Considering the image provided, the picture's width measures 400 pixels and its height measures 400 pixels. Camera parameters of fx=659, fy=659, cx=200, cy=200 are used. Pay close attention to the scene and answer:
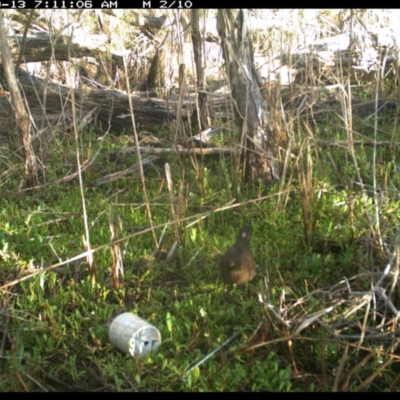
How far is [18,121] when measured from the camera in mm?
5109

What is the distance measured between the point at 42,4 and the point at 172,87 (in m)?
2.47

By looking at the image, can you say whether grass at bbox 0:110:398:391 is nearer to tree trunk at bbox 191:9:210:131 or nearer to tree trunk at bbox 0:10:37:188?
tree trunk at bbox 0:10:37:188

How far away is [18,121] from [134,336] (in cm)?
268

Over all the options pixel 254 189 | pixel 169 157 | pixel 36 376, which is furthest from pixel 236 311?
pixel 169 157

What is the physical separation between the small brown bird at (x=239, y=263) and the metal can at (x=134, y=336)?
578 mm

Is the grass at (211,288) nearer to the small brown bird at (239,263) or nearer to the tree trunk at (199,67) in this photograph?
the small brown bird at (239,263)

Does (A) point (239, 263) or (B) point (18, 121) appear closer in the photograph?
(A) point (239, 263)

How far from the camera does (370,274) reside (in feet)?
9.87

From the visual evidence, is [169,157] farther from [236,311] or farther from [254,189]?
[236,311]

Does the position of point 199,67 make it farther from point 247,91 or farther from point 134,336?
point 134,336

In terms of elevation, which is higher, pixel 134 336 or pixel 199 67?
pixel 199 67

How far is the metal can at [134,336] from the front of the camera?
9.90ft

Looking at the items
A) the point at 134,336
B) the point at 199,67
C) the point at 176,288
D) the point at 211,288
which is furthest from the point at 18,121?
the point at 134,336

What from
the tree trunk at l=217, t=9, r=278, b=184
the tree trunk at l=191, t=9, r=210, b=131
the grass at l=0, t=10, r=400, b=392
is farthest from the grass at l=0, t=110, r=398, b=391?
the tree trunk at l=191, t=9, r=210, b=131
